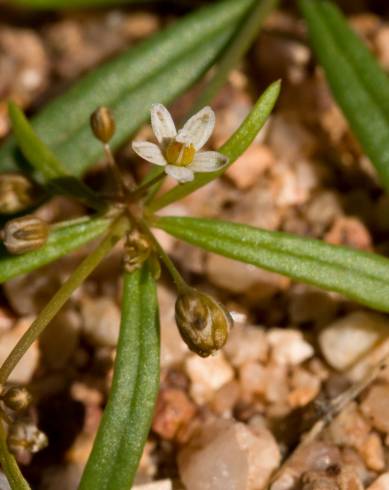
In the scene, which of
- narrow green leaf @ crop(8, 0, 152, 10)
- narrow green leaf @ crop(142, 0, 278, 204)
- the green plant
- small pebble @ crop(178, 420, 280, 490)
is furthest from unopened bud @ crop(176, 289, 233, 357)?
narrow green leaf @ crop(8, 0, 152, 10)

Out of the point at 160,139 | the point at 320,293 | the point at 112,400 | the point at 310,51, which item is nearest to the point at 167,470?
the point at 112,400

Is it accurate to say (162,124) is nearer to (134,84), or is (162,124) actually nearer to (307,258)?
(307,258)

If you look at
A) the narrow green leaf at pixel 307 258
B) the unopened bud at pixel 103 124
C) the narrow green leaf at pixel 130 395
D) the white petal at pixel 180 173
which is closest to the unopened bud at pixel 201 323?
the narrow green leaf at pixel 130 395

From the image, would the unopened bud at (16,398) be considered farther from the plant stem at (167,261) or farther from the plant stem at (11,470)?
the plant stem at (167,261)

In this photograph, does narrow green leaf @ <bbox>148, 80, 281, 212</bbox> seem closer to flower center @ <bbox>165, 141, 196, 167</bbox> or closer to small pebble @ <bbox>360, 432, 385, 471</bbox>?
flower center @ <bbox>165, 141, 196, 167</bbox>

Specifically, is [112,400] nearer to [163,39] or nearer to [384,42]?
[163,39]

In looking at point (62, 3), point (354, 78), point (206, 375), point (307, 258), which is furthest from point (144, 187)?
point (62, 3)
